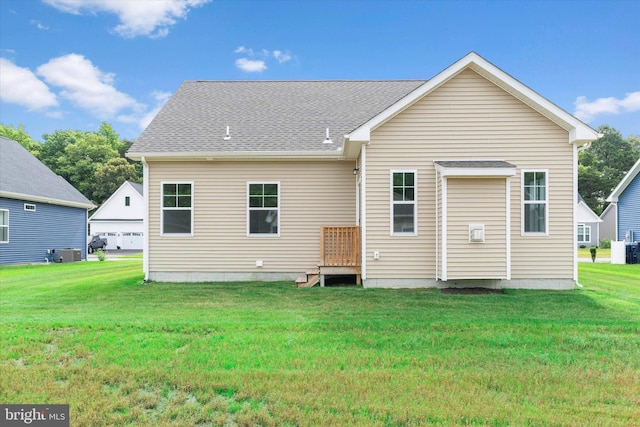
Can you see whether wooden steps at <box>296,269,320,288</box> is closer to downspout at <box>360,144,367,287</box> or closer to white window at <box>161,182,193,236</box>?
downspout at <box>360,144,367,287</box>

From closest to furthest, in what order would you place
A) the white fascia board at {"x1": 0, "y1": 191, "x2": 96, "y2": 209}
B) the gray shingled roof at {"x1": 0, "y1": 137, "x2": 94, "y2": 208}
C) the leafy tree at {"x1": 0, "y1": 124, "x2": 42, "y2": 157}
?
the white fascia board at {"x1": 0, "y1": 191, "x2": 96, "y2": 209}
the gray shingled roof at {"x1": 0, "y1": 137, "x2": 94, "y2": 208}
the leafy tree at {"x1": 0, "y1": 124, "x2": 42, "y2": 157}

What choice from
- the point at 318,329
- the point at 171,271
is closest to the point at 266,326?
the point at 318,329

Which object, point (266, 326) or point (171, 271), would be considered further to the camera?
point (171, 271)

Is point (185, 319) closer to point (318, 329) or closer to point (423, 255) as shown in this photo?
point (318, 329)

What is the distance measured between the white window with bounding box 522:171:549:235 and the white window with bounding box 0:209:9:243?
1975cm

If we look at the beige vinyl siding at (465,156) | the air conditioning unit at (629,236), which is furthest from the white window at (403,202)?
the air conditioning unit at (629,236)

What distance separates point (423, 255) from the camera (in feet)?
32.2

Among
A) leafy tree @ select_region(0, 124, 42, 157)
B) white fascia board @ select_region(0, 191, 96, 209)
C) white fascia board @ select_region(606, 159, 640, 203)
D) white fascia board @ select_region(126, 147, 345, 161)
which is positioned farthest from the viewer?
→ leafy tree @ select_region(0, 124, 42, 157)

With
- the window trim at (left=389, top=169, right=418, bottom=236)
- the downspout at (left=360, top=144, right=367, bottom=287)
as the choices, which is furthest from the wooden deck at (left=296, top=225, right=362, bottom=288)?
the window trim at (left=389, top=169, right=418, bottom=236)

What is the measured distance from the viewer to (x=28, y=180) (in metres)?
20.1

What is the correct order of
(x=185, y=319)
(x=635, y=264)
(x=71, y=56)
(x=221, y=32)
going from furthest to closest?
(x=71, y=56), (x=221, y=32), (x=635, y=264), (x=185, y=319)

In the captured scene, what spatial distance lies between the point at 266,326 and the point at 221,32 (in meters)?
18.4

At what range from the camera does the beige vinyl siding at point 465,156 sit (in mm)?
9766

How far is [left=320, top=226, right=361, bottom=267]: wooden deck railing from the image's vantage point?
10.4 metres
